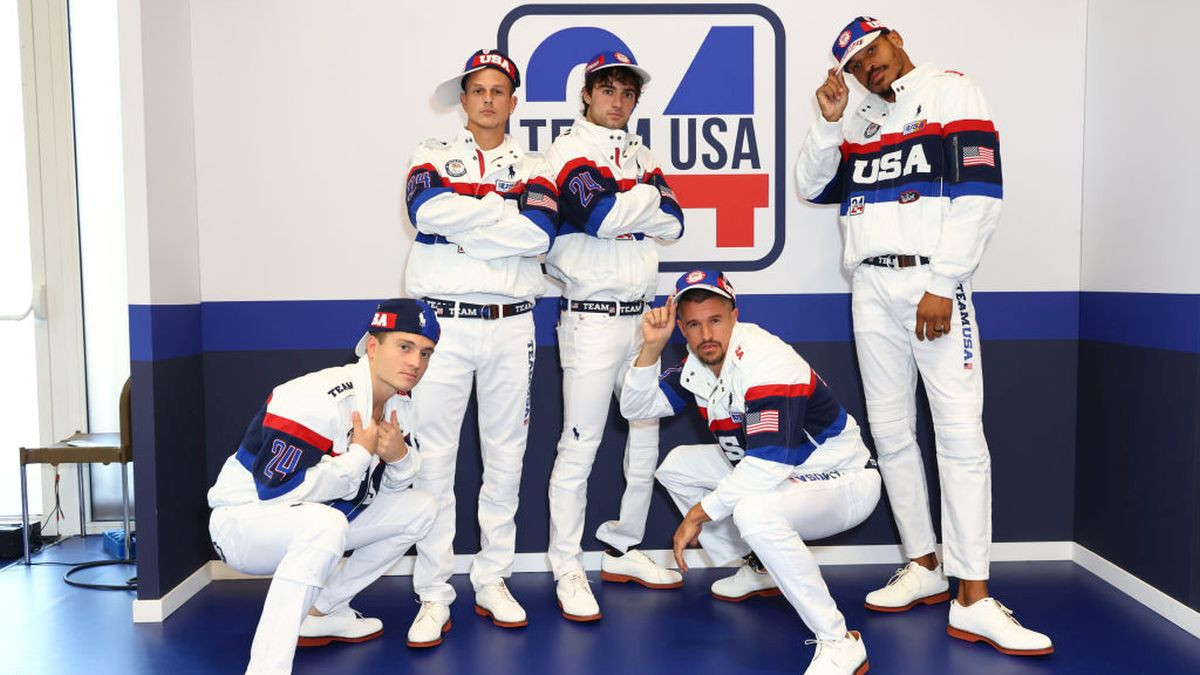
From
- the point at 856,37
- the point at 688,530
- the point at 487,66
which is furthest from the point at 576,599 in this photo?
the point at 856,37

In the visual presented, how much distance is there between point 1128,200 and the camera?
372cm

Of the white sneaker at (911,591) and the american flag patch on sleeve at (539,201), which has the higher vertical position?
the american flag patch on sleeve at (539,201)

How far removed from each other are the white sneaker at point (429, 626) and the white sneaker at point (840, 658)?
1167 millimetres

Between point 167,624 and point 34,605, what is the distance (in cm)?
63

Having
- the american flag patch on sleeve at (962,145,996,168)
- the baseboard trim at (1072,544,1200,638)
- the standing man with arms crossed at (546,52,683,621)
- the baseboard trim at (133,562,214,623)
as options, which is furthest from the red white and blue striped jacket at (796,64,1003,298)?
the baseboard trim at (133,562,214,623)

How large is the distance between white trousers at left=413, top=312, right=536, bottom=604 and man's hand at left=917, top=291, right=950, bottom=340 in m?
1.30

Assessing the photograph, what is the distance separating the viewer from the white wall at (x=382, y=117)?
392cm

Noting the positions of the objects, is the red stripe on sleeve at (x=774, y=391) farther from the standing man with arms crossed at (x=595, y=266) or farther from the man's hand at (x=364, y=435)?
the man's hand at (x=364, y=435)

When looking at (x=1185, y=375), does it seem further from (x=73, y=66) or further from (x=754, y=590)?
(x=73, y=66)

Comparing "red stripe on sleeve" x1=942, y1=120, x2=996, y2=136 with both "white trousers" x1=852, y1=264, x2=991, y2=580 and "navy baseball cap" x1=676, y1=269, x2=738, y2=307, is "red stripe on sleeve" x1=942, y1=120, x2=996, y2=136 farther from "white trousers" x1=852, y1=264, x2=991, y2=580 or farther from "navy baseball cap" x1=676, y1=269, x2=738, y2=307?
"navy baseball cap" x1=676, y1=269, x2=738, y2=307

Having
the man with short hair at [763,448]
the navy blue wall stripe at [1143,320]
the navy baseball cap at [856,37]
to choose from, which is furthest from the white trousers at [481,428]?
the navy blue wall stripe at [1143,320]

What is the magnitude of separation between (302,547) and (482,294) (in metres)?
1.05

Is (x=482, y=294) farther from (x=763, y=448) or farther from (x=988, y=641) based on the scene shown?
(x=988, y=641)

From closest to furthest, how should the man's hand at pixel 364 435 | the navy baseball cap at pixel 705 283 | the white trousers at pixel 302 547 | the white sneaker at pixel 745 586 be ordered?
the white trousers at pixel 302 547, the man's hand at pixel 364 435, the navy baseball cap at pixel 705 283, the white sneaker at pixel 745 586
